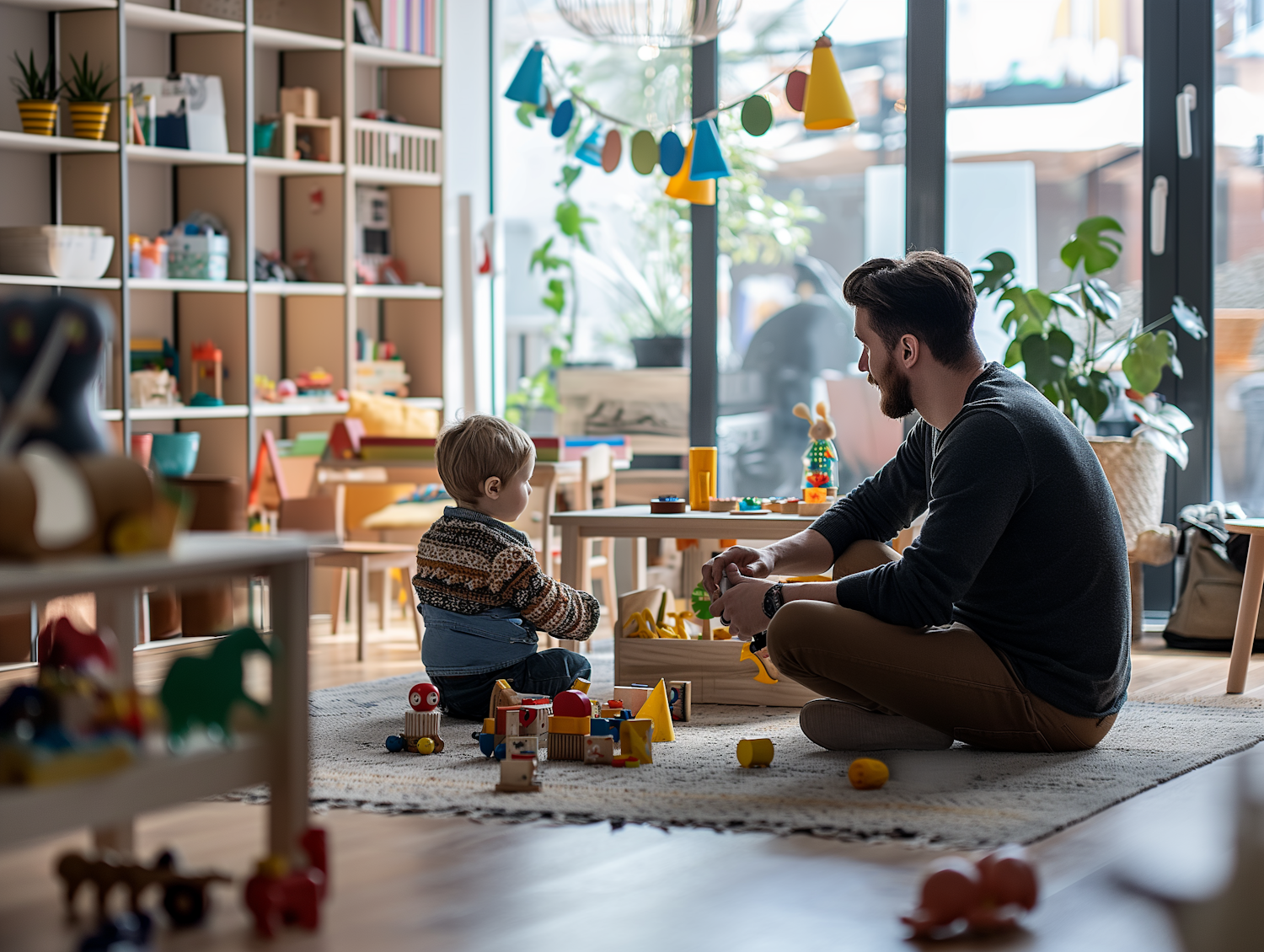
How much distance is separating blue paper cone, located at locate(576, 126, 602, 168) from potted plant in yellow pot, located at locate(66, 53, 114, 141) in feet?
4.64

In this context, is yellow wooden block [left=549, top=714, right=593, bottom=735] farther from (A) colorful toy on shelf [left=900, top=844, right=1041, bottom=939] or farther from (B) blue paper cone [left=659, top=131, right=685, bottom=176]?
(B) blue paper cone [left=659, top=131, right=685, bottom=176]

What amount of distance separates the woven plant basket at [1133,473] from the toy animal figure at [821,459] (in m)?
1.03

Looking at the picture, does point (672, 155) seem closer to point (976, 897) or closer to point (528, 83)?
point (528, 83)

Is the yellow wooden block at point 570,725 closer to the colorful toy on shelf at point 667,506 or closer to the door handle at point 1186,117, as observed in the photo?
the colorful toy on shelf at point 667,506

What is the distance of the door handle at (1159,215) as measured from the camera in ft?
15.8

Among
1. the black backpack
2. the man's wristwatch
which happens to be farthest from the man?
the black backpack

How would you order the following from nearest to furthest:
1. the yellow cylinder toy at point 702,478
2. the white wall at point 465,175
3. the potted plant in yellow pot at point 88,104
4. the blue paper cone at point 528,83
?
1. the yellow cylinder toy at point 702,478
2. the potted plant in yellow pot at point 88,104
3. the blue paper cone at point 528,83
4. the white wall at point 465,175

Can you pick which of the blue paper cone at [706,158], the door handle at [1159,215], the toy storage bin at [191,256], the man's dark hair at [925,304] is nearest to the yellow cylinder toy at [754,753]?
the man's dark hair at [925,304]

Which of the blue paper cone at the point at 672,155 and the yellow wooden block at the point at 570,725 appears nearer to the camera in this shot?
the yellow wooden block at the point at 570,725

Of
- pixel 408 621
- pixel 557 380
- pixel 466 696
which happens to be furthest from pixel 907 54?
pixel 466 696

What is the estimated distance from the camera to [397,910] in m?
1.83

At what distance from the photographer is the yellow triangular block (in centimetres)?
293

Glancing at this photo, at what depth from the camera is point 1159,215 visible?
481cm

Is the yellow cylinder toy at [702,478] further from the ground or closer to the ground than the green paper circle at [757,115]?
closer to the ground
